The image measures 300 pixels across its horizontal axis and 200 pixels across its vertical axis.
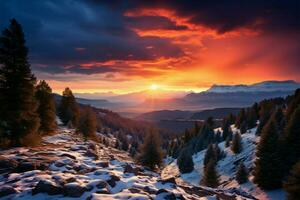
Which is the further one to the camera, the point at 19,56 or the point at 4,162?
the point at 19,56

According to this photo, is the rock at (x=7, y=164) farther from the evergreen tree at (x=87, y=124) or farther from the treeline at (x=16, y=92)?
the evergreen tree at (x=87, y=124)

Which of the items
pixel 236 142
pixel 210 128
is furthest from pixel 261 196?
pixel 210 128

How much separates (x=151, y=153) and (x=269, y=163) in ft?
56.3

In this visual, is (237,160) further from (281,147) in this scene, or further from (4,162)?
(4,162)

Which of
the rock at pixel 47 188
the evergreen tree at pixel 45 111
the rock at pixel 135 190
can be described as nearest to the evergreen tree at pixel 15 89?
the evergreen tree at pixel 45 111

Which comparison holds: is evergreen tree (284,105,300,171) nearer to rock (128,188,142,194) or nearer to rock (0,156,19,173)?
rock (128,188,142,194)

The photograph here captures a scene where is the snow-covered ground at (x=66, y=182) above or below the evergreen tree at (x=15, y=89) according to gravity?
below

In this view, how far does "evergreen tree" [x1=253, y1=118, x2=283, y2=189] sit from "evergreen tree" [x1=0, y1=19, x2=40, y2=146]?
3172 cm

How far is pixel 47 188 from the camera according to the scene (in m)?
15.2

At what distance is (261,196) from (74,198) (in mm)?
33971

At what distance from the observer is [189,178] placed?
73188 mm

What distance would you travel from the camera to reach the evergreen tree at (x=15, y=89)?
26797 millimetres

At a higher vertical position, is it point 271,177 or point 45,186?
point 45,186

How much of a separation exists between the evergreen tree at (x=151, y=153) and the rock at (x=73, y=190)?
26.0m
